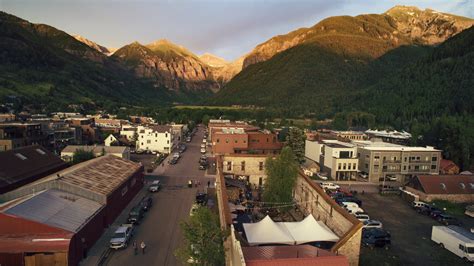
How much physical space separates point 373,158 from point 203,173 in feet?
77.2

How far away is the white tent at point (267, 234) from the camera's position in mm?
18156

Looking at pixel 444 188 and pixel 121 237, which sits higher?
pixel 444 188

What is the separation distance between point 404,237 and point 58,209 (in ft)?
81.6

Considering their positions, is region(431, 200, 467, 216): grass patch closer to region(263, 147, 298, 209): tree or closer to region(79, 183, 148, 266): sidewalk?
region(263, 147, 298, 209): tree

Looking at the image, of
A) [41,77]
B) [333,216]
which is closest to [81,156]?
[333,216]

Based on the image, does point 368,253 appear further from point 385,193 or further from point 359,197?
point 385,193

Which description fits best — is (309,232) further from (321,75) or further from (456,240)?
(321,75)

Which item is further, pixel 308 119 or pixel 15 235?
pixel 308 119

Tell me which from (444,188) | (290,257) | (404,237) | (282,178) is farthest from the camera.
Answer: (444,188)

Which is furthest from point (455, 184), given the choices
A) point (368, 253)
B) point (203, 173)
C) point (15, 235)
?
point (15, 235)

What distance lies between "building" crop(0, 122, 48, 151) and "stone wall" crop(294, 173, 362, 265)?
4070cm

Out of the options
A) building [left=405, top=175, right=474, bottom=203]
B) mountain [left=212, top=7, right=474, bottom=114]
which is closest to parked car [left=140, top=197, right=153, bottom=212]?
building [left=405, top=175, right=474, bottom=203]

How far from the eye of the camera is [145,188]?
3497 centimetres

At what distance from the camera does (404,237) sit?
2462 centimetres
